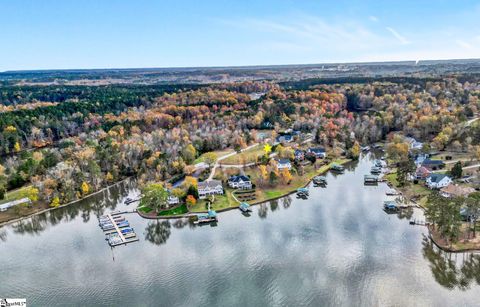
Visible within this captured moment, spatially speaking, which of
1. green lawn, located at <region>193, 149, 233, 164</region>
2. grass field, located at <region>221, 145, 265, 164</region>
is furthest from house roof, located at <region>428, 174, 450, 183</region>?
green lawn, located at <region>193, 149, 233, 164</region>

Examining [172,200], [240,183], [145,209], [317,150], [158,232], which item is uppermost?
[317,150]

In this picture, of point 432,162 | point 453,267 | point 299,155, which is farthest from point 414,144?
point 453,267

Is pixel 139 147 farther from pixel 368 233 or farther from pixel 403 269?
pixel 403 269

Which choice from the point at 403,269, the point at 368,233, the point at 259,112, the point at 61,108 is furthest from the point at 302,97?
the point at 403,269

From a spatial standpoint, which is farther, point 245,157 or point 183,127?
point 183,127

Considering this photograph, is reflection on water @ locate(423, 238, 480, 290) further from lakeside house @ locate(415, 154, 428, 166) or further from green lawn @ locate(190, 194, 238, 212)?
lakeside house @ locate(415, 154, 428, 166)

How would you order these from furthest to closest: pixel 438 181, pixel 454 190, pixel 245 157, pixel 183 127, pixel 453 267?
1. pixel 183 127
2. pixel 245 157
3. pixel 438 181
4. pixel 454 190
5. pixel 453 267

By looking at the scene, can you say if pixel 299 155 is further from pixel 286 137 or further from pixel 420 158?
pixel 420 158
